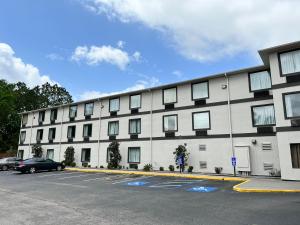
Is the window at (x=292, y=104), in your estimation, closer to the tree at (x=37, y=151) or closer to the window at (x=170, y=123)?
the window at (x=170, y=123)

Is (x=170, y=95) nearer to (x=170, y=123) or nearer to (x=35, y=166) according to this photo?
(x=170, y=123)

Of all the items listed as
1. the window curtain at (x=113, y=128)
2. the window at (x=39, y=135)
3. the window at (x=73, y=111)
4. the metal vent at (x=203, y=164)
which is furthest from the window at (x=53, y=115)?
the metal vent at (x=203, y=164)

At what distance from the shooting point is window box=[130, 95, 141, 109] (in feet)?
85.2

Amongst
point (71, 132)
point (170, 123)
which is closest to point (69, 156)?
point (71, 132)

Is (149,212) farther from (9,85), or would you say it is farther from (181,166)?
(9,85)

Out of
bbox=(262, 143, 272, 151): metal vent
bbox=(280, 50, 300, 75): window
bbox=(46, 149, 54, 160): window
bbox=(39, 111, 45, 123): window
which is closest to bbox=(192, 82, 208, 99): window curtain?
bbox=(262, 143, 272, 151): metal vent

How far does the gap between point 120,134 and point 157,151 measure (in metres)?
5.21

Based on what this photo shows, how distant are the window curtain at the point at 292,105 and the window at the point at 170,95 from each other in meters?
10.0

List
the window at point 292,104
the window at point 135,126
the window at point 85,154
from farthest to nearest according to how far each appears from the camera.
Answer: the window at point 85,154
the window at point 135,126
the window at point 292,104

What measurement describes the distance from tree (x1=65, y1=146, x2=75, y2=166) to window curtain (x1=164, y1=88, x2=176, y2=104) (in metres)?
13.7

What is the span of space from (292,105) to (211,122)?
669 cm

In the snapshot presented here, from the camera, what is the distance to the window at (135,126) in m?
25.3

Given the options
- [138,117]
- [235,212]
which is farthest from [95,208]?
[138,117]

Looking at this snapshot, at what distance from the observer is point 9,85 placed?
52.1 m
